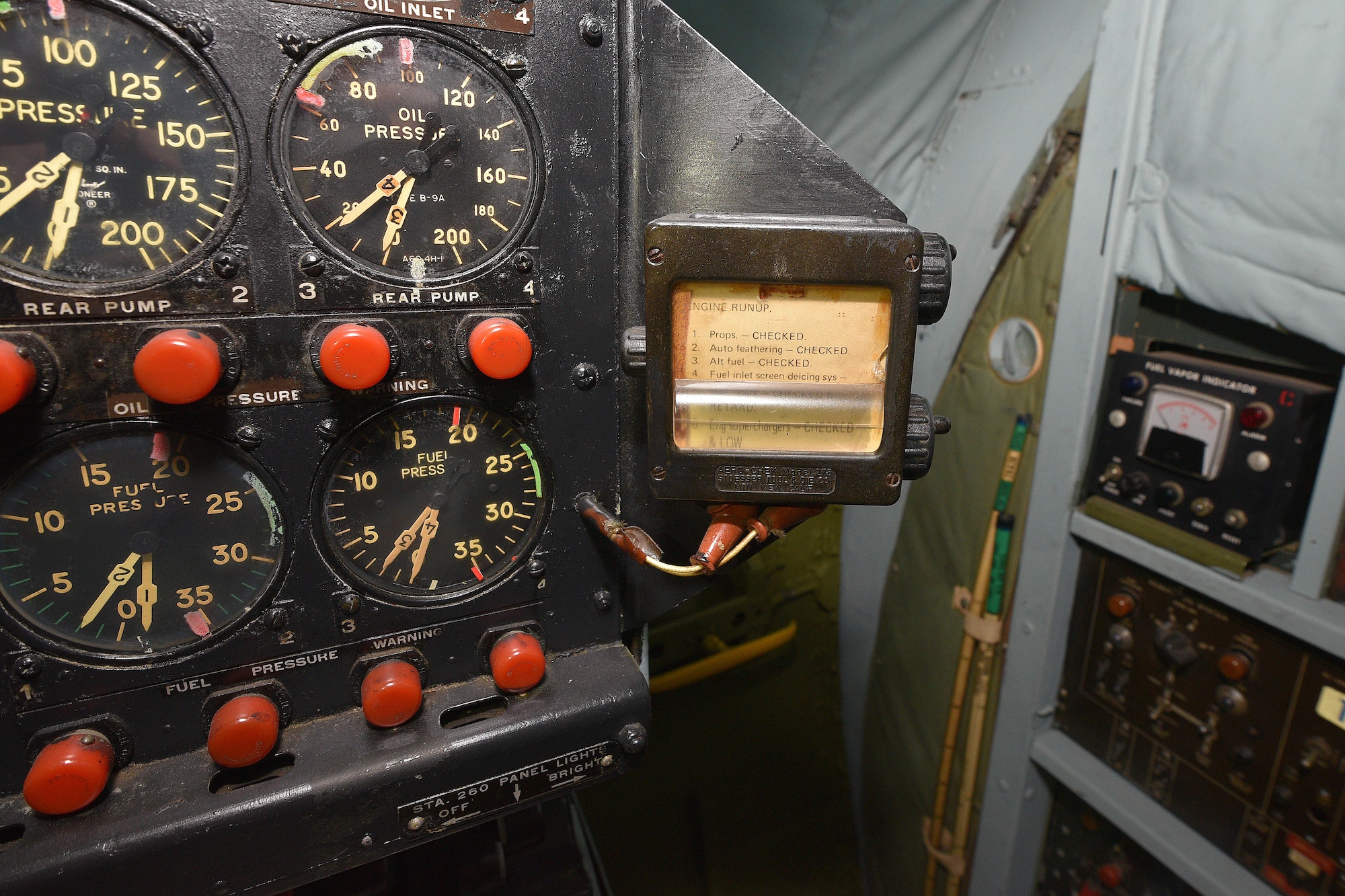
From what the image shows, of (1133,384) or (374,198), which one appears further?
(1133,384)

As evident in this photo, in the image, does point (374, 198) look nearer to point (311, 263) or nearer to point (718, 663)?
point (311, 263)

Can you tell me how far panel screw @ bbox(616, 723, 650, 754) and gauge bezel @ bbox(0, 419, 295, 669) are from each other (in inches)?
18.9

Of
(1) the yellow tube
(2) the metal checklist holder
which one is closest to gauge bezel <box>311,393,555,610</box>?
(1) the yellow tube

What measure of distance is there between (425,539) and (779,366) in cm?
51

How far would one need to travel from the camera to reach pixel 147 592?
30.1 inches

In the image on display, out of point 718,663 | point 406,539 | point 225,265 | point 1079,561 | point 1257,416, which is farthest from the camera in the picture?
point 718,663

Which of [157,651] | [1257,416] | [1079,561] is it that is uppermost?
[1257,416]

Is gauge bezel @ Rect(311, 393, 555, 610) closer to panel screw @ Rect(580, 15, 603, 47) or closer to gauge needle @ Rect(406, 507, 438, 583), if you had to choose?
gauge needle @ Rect(406, 507, 438, 583)

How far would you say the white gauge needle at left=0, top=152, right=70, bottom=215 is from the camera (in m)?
0.64

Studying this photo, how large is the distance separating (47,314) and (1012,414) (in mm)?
1679

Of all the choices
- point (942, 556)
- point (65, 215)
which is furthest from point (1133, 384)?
point (65, 215)

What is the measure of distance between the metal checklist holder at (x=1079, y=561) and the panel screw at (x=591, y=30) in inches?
41.2

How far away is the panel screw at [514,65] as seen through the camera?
0.78 m

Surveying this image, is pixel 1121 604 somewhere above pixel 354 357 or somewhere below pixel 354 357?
below
